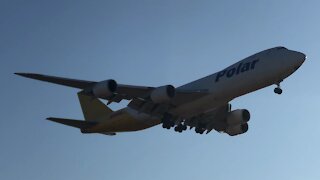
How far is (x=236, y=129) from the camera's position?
170 feet

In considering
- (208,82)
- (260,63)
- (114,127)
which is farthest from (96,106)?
(260,63)

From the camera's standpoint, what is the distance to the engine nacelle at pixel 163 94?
43.2 meters

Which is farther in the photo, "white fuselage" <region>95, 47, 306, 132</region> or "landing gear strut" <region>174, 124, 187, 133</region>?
"landing gear strut" <region>174, 124, 187, 133</region>

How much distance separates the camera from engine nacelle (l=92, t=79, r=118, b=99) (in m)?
42.2

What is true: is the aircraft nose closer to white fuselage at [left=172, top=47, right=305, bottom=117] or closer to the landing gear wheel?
white fuselage at [left=172, top=47, right=305, bottom=117]

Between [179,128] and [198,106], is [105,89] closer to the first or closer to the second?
[198,106]

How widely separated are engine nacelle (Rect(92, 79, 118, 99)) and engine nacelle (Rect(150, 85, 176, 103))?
3375mm

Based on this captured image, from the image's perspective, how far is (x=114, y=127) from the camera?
48969 mm

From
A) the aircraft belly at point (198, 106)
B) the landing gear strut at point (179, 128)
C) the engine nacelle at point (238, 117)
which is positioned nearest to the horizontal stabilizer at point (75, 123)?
the landing gear strut at point (179, 128)

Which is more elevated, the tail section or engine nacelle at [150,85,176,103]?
the tail section

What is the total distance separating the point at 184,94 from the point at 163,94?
185 cm

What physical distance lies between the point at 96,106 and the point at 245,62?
1740 centimetres

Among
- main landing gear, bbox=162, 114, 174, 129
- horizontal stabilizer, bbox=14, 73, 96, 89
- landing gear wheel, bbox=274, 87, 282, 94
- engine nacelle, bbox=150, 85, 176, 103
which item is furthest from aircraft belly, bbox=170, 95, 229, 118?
horizontal stabilizer, bbox=14, 73, 96, 89

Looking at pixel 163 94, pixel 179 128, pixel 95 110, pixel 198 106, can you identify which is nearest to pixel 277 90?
pixel 198 106
